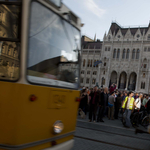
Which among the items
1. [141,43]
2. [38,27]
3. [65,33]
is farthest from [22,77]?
[141,43]

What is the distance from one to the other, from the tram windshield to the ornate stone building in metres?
51.2

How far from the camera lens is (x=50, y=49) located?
336 centimetres

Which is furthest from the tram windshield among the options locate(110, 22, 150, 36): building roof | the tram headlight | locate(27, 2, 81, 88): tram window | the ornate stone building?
locate(110, 22, 150, 36): building roof

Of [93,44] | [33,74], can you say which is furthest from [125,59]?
[33,74]

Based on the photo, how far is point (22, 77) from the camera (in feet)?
9.60

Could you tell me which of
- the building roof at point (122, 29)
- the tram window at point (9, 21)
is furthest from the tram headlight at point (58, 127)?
the building roof at point (122, 29)

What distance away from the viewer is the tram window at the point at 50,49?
308 centimetres

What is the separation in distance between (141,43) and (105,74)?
12215mm

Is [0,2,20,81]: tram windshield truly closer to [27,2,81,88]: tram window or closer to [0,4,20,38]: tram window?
[0,4,20,38]: tram window

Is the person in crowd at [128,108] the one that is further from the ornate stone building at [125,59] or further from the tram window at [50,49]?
the ornate stone building at [125,59]

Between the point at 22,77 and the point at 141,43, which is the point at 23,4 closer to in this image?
the point at 22,77

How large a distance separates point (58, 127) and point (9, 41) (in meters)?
1.59

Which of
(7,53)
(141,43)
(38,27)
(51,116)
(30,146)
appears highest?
(141,43)

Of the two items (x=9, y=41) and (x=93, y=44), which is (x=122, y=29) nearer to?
(x=93, y=44)
